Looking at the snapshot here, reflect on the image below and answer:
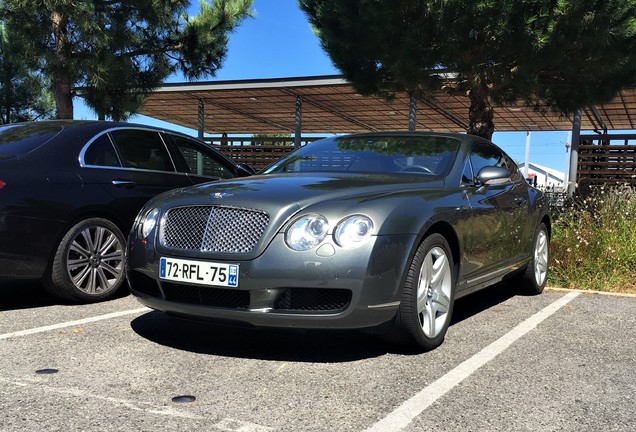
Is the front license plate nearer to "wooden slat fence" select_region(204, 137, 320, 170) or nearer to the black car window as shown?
the black car window

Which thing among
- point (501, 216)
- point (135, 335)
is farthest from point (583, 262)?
point (135, 335)

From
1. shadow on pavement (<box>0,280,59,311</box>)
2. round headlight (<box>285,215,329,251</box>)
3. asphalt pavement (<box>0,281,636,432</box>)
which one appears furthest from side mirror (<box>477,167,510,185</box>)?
shadow on pavement (<box>0,280,59,311</box>)

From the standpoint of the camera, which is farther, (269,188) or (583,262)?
(583,262)

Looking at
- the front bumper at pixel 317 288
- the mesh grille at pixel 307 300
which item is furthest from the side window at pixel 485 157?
the mesh grille at pixel 307 300

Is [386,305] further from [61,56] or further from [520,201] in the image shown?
[61,56]

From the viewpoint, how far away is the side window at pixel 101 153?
16.3ft

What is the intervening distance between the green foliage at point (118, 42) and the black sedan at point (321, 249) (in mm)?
7680

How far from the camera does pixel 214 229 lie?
3.42 metres

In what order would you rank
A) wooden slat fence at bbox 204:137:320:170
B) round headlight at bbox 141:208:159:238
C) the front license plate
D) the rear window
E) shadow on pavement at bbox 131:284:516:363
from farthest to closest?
wooden slat fence at bbox 204:137:320:170 → the rear window → round headlight at bbox 141:208:159:238 → shadow on pavement at bbox 131:284:516:363 → the front license plate

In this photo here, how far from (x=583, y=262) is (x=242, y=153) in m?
14.9

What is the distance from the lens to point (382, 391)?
116 inches

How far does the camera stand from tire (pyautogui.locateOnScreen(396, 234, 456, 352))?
342cm

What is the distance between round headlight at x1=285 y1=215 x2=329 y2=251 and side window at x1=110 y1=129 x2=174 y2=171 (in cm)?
259

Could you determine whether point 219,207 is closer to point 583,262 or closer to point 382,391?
point 382,391
